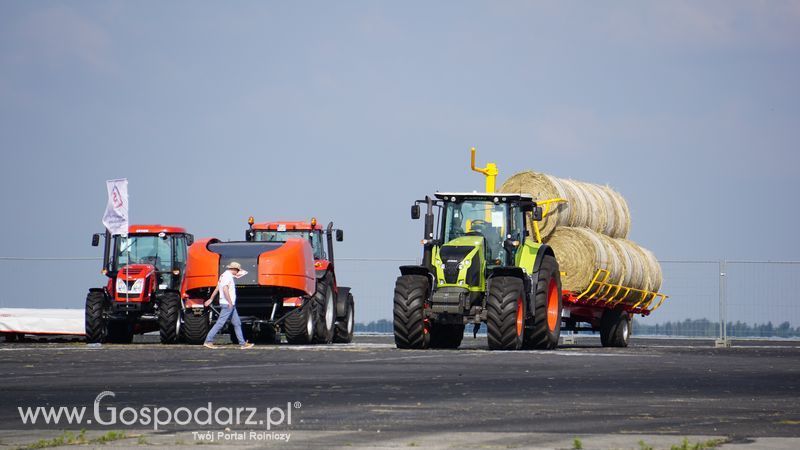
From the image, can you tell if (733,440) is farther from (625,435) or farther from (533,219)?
(533,219)

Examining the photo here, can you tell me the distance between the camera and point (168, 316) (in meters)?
29.5

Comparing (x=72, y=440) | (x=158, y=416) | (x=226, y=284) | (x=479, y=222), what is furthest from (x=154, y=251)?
(x=72, y=440)

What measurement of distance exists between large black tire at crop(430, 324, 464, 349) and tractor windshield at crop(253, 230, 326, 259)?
17.9ft

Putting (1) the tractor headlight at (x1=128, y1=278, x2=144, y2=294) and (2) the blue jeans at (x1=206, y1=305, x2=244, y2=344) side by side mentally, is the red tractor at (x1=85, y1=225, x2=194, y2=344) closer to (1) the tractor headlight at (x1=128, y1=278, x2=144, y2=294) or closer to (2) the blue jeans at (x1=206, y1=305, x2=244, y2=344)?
(1) the tractor headlight at (x1=128, y1=278, x2=144, y2=294)

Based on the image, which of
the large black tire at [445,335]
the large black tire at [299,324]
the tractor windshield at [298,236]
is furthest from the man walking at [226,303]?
the tractor windshield at [298,236]

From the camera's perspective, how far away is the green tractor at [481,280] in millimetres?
24531

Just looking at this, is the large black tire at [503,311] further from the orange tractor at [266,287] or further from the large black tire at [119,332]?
the large black tire at [119,332]

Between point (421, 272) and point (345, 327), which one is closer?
point (421, 272)

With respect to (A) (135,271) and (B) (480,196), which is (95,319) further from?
(B) (480,196)

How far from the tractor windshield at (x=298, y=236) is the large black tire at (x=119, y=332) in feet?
11.1

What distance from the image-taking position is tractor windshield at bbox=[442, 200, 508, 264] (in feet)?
84.9

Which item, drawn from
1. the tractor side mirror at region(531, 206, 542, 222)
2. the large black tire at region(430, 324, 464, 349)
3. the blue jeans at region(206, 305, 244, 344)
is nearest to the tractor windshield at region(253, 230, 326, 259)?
the blue jeans at region(206, 305, 244, 344)

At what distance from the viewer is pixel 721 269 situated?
1548 inches

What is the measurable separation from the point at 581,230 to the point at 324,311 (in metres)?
5.74
